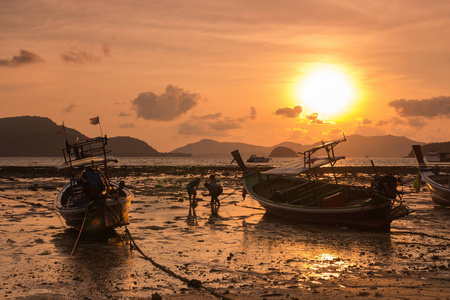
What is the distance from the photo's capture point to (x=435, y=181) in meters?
33.5

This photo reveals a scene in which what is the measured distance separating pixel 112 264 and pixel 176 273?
2.46 meters

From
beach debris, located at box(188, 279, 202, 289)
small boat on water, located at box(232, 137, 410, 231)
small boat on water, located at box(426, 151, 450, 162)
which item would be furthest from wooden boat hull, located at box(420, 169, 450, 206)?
small boat on water, located at box(426, 151, 450, 162)

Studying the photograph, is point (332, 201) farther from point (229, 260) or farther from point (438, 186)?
point (438, 186)

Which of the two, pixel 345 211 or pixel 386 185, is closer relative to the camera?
pixel 386 185

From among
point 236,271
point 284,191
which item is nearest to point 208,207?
point 284,191

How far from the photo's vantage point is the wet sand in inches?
438

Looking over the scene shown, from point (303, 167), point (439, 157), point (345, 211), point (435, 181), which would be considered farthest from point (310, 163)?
point (439, 157)

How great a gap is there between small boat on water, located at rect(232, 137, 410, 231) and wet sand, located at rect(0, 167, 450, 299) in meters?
0.61

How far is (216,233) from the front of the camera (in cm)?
1989

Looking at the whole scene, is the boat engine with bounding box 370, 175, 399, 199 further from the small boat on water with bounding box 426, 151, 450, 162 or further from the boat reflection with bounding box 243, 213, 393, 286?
the small boat on water with bounding box 426, 151, 450, 162

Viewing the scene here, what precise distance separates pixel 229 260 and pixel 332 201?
9.14 metres

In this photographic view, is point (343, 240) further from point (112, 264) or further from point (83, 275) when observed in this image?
point (83, 275)

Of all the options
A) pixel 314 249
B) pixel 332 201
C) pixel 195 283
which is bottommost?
pixel 314 249

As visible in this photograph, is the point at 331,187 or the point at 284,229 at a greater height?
the point at 331,187
